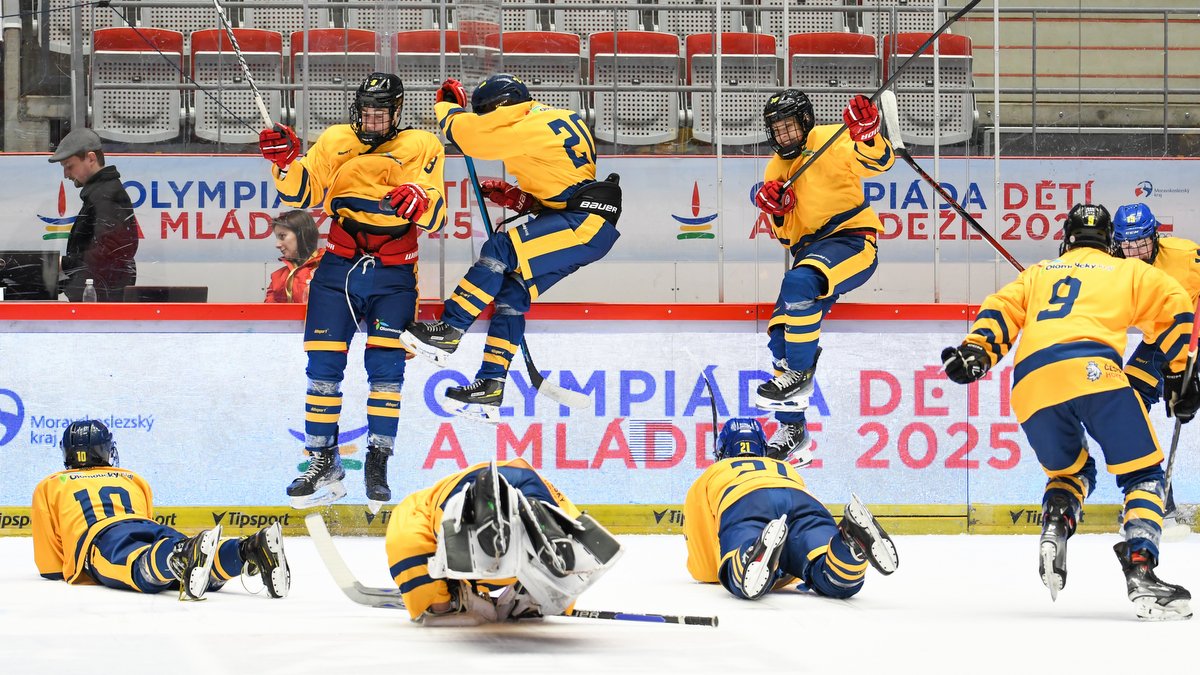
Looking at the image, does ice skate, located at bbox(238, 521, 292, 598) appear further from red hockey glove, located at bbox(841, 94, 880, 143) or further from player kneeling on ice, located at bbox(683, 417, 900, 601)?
red hockey glove, located at bbox(841, 94, 880, 143)

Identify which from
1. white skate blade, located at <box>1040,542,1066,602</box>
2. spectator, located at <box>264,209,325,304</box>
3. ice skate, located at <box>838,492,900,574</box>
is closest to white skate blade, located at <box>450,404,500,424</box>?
ice skate, located at <box>838,492,900,574</box>

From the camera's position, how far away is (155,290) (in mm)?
6996

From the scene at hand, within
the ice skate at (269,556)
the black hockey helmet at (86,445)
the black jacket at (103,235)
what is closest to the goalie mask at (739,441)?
the ice skate at (269,556)

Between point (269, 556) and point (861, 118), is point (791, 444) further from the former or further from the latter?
point (269, 556)

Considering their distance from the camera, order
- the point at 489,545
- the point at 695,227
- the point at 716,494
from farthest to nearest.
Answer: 1. the point at 695,227
2. the point at 716,494
3. the point at 489,545

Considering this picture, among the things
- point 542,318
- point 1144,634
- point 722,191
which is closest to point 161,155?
point 542,318

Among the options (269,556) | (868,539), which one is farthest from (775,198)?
(269,556)

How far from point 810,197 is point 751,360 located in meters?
1.41

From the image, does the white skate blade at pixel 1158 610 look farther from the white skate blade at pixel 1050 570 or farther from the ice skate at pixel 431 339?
the ice skate at pixel 431 339

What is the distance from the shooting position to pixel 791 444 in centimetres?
621

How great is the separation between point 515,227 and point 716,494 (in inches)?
50.4

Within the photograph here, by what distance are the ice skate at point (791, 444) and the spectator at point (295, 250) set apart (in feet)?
7.40

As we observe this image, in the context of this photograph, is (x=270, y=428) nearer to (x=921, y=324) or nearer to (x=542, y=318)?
(x=542, y=318)

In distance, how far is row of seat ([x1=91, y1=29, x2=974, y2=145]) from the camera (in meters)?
6.60
